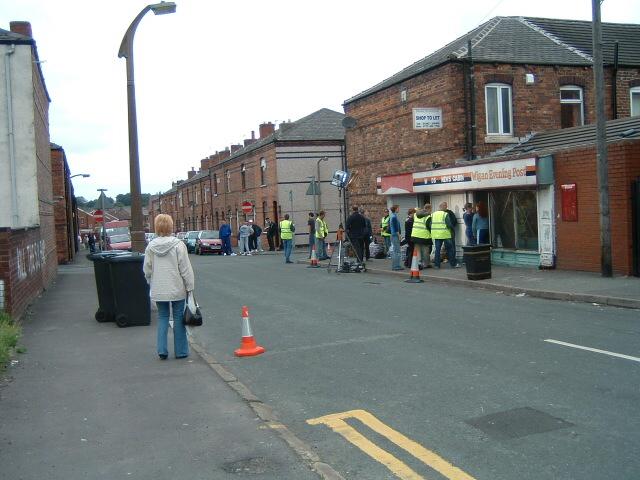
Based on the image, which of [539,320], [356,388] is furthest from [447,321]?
[356,388]

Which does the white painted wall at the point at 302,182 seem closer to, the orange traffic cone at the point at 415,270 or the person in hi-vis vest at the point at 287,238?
the person in hi-vis vest at the point at 287,238

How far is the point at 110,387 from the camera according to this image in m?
6.94

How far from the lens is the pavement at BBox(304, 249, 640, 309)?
12.0 meters

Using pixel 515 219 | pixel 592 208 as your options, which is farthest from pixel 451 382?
pixel 515 219

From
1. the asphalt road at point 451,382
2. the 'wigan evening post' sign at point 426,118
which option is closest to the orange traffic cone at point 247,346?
the asphalt road at point 451,382

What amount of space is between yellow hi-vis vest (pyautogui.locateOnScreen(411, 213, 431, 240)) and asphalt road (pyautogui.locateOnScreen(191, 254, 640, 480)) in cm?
540

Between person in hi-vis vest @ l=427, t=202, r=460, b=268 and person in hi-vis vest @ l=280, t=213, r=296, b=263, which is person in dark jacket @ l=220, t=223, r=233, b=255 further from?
person in hi-vis vest @ l=427, t=202, r=460, b=268

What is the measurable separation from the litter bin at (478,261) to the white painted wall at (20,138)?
9.93 meters

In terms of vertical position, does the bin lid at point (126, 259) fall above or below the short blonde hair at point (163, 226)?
below

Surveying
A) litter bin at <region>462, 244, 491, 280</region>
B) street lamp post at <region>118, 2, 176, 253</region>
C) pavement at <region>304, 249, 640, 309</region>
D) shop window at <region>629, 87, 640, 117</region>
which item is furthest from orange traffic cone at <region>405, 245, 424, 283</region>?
shop window at <region>629, 87, 640, 117</region>

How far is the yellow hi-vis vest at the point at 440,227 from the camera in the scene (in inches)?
728

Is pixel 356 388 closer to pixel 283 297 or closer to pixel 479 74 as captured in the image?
pixel 283 297

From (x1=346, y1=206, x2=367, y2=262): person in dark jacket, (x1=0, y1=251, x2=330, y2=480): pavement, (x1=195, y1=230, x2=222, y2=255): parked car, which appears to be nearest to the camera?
(x1=0, y1=251, x2=330, y2=480): pavement

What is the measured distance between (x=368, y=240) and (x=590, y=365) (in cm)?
1670
